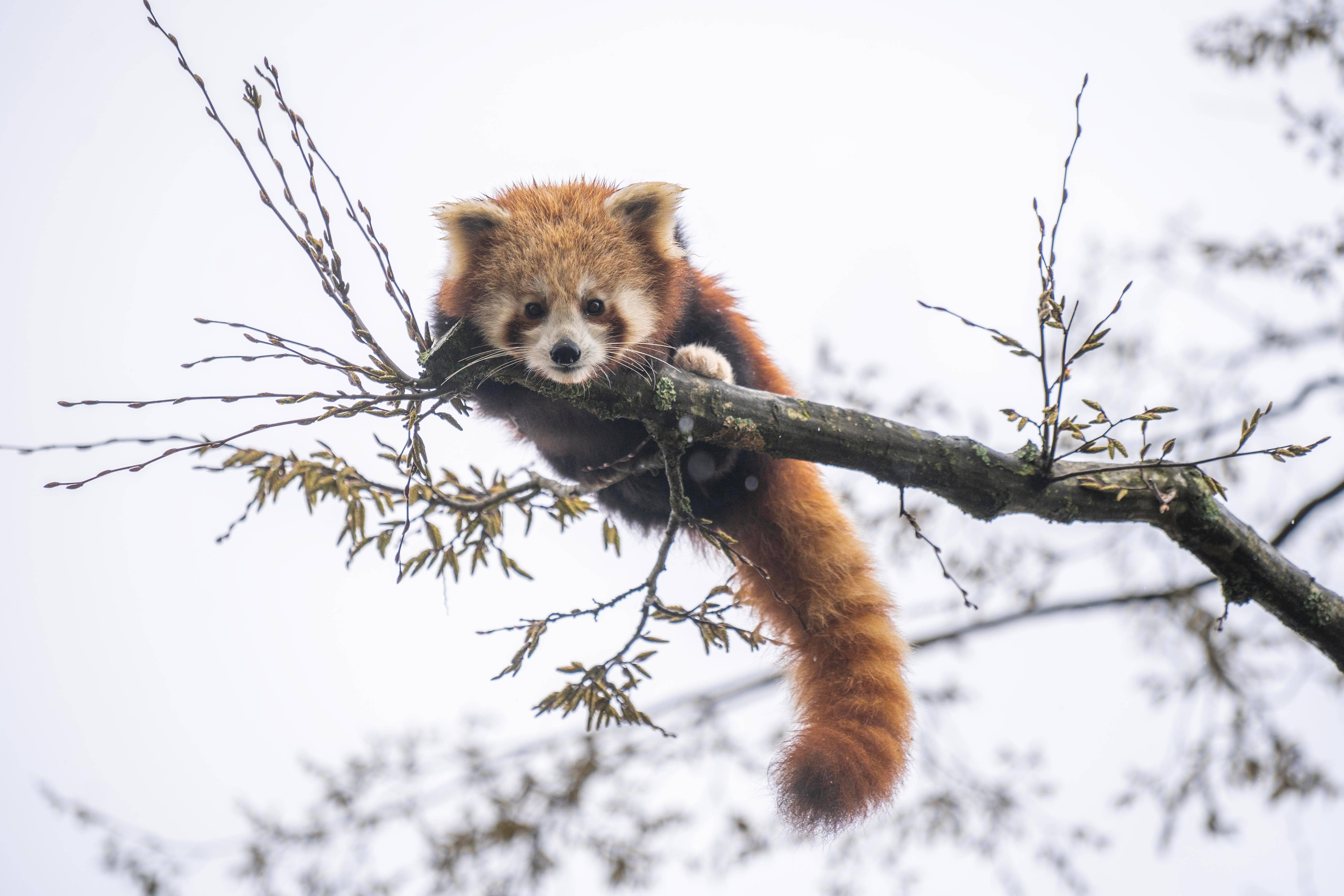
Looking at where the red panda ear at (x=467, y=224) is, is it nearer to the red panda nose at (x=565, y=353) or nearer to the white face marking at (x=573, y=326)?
the white face marking at (x=573, y=326)

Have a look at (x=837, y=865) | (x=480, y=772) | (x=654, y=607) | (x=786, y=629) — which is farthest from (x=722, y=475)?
(x=837, y=865)

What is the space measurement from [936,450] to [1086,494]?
2.10 feet

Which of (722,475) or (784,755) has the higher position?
(722,475)

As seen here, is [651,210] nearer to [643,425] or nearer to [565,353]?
[565,353]

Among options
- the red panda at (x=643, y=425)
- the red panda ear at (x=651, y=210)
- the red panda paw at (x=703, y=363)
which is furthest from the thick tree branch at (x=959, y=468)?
the red panda ear at (x=651, y=210)

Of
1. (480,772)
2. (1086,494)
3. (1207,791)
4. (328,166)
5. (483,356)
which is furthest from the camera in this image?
(480,772)

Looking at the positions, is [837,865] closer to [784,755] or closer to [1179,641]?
[1179,641]

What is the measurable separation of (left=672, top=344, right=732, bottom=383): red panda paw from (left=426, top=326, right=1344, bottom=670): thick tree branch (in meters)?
0.38

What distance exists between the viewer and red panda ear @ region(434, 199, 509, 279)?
3297 mm

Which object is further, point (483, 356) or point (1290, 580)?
point (1290, 580)

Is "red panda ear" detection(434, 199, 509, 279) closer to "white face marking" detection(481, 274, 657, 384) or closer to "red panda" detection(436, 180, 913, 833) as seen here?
"red panda" detection(436, 180, 913, 833)

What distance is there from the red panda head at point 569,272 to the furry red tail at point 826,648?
968mm

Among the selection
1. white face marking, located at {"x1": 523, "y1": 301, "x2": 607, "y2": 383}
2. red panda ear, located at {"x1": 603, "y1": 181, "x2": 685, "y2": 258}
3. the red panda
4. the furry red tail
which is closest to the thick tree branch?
white face marking, located at {"x1": 523, "y1": 301, "x2": 607, "y2": 383}

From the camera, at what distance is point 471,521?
3027 millimetres
